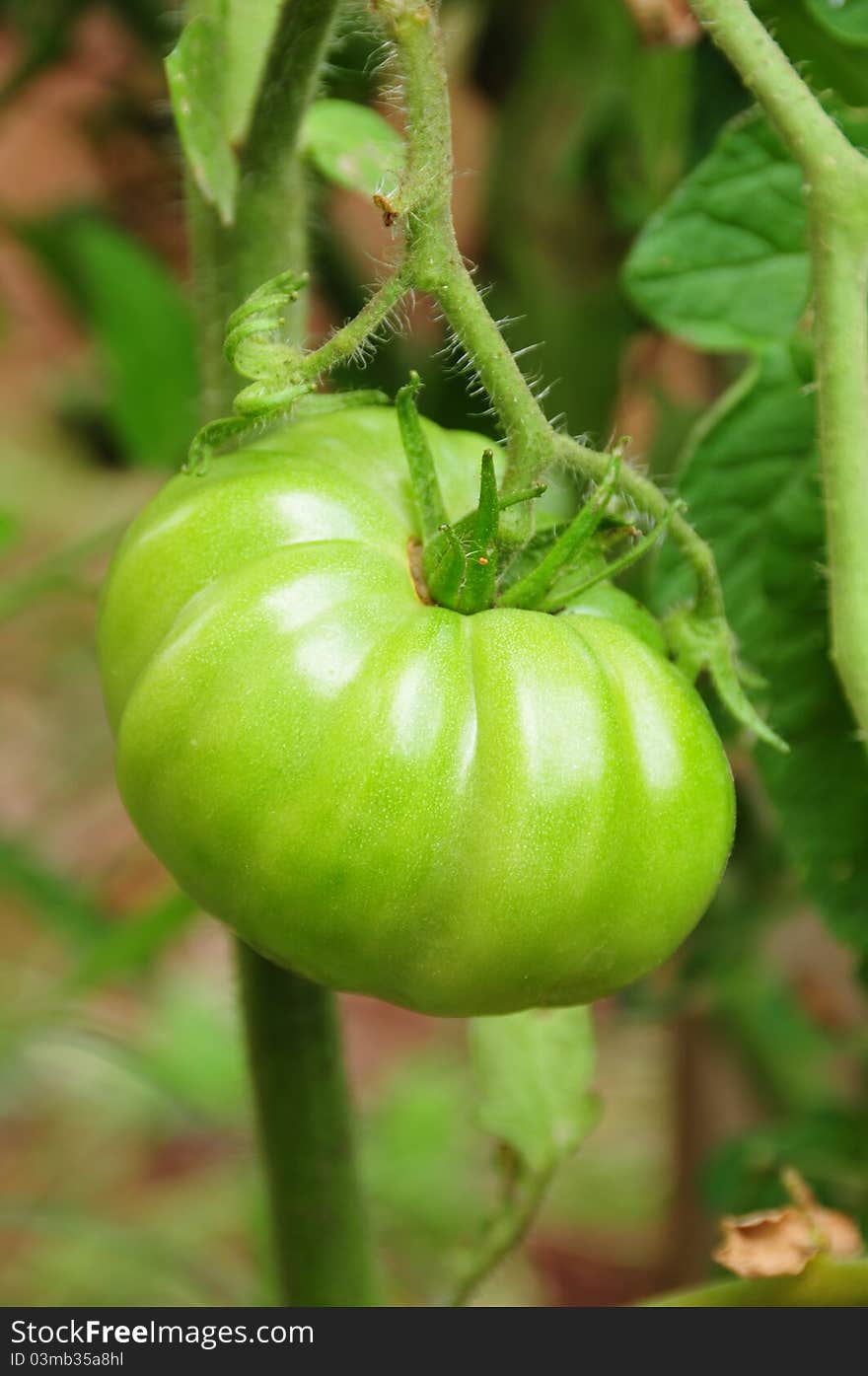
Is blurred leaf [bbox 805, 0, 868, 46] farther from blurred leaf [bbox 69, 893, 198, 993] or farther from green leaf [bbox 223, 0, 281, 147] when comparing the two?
blurred leaf [bbox 69, 893, 198, 993]

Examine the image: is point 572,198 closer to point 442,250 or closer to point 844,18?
point 844,18

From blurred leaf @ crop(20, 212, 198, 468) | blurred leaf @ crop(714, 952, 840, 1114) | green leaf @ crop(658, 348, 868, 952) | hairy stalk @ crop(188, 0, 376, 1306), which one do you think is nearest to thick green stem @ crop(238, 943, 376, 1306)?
hairy stalk @ crop(188, 0, 376, 1306)

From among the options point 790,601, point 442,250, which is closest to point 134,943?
point 790,601

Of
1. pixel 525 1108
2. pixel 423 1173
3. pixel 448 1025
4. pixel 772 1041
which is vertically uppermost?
pixel 525 1108

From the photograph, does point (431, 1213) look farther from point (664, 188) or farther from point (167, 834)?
point (167, 834)

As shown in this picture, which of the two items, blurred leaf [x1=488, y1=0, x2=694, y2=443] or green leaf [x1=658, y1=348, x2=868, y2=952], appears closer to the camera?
green leaf [x1=658, y1=348, x2=868, y2=952]

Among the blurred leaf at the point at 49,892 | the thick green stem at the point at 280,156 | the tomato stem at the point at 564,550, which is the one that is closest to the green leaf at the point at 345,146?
the thick green stem at the point at 280,156
